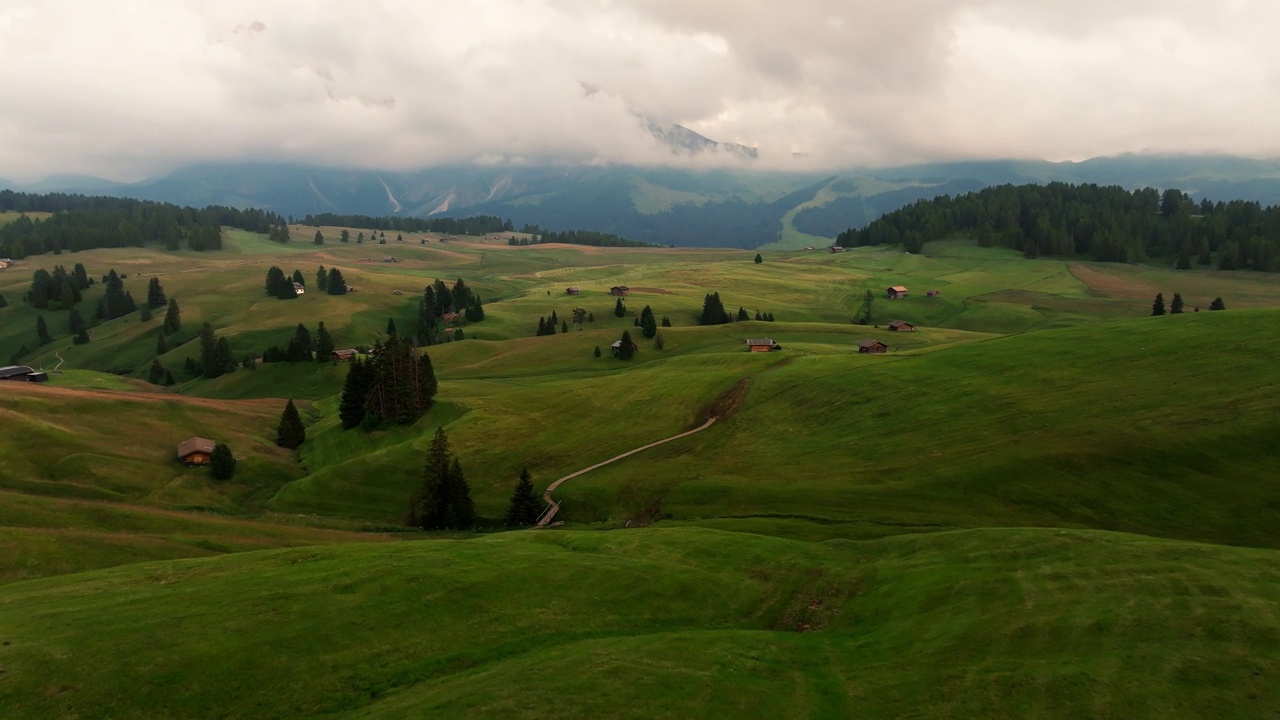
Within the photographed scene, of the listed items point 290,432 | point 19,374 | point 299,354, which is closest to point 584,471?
point 290,432

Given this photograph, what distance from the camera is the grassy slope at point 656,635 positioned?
26297mm

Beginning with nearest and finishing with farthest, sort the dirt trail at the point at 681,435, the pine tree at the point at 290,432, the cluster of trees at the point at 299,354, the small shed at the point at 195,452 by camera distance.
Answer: the dirt trail at the point at 681,435, the small shed at the point at 195,452, the pine tree at the point at 290,432, the cluster of trees at the point at 299,354

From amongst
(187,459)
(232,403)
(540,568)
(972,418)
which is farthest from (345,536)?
(232,403)

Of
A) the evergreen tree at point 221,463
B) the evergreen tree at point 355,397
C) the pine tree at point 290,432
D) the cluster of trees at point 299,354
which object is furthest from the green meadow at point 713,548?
the cluster of trees at point 299,354

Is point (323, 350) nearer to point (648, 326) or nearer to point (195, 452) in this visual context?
point (648, 326)

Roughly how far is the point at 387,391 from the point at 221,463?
26.7 m

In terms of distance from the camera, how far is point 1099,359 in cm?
8588

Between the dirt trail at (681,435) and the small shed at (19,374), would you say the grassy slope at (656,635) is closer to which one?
the dirt trail at (681,435)

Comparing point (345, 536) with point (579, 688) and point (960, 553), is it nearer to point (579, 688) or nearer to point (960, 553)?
point (579, 688)

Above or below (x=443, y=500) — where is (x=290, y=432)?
below

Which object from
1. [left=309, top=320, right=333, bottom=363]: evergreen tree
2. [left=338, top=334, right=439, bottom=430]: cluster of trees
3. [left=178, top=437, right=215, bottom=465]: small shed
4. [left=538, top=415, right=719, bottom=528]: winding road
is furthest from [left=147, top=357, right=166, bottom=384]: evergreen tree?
[left=538, top=415, right=719, bottom=528]: winding road

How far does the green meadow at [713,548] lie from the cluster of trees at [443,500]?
419 cm

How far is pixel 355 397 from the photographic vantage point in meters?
109

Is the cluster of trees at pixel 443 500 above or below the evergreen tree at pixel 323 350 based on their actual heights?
below
